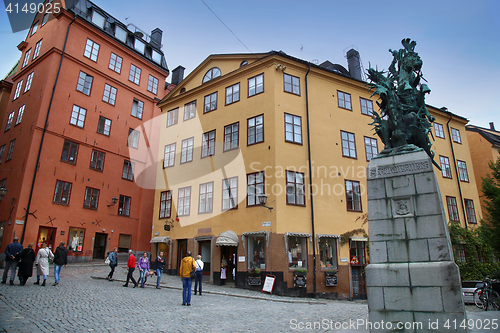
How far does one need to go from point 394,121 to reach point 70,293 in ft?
39.0

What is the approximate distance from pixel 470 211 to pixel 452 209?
2.50 meters

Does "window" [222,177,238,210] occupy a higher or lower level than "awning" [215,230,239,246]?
higher

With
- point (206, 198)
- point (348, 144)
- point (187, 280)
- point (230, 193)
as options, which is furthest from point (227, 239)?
point (348, 144)

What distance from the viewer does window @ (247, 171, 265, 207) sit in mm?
19016

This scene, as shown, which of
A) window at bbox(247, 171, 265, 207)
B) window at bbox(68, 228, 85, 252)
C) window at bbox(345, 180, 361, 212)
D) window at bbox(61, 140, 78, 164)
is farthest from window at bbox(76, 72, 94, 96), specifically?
window at bbox(345, 180, 361, 212)

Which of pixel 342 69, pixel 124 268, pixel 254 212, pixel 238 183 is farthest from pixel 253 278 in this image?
pixel 342 69

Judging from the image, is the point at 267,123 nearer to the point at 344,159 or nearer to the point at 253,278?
the point at 344,159

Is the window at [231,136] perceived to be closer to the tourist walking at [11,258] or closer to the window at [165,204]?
the window at [165,204]

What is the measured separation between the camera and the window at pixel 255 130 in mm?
20025

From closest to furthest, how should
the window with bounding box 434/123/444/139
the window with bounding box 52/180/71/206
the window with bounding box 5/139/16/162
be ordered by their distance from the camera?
the window with bounding box 52/180/71/206
the window with bounding box 5/139/16/162
the window with bounding box 434/123/444/139

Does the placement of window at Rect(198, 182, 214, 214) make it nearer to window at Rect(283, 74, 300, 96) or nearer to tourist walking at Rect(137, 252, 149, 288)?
tourist walking at Rect(137, 252, 149, 288)

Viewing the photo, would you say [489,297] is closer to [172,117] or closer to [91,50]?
[172,117]

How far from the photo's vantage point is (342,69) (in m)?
26.0

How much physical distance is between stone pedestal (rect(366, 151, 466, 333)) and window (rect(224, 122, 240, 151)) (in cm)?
1359
